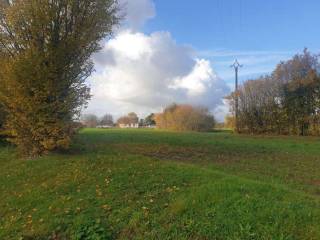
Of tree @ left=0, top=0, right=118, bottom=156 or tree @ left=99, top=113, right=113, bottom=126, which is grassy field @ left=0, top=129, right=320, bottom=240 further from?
tree @ left=99, top=113, right=113, bottom=126

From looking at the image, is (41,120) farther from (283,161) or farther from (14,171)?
(283,161)

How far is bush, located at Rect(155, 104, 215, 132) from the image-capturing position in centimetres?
6291

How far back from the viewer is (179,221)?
6.57 metres

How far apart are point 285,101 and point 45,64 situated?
32193mm

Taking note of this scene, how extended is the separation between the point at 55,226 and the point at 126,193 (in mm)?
1805

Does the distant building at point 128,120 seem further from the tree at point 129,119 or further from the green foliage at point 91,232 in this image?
the green foliage at point 91,232

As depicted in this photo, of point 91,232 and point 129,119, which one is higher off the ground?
point 129,119

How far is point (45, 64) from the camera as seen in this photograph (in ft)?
46.6

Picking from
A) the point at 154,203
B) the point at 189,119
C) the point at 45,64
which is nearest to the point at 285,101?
the point at 189,119

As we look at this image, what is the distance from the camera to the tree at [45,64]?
45.1 ft

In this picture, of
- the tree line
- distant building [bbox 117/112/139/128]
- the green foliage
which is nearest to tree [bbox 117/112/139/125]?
distant building [bbox 117/112/139/128]

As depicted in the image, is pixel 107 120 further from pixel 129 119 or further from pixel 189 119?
pixel 189 119

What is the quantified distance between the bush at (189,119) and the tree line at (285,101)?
60.4 feet

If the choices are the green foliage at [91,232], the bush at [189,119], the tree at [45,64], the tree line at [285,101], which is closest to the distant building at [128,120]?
the bush at [189,119]
